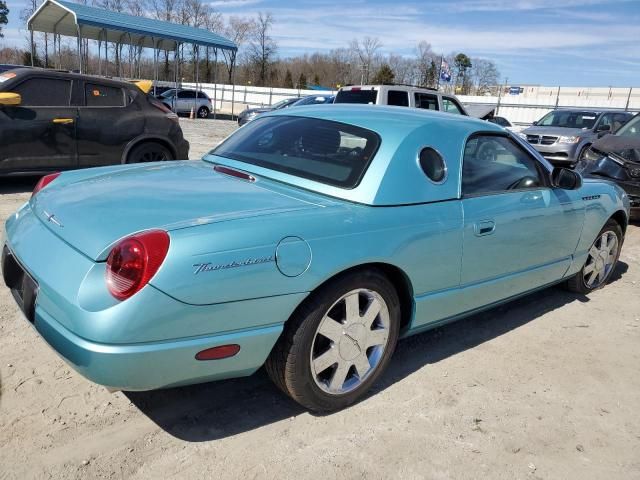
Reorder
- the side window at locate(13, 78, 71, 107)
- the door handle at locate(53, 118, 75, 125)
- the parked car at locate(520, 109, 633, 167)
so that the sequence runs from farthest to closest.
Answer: the parked car at locate(520, 109, 633, 167) → the door handle at locate(53, 118, 75, 125) → the side window at locate(13, 78, 71, 107)

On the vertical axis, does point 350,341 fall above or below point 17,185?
above

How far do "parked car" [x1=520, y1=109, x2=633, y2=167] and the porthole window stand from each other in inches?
407

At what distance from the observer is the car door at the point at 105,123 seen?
23.8ft

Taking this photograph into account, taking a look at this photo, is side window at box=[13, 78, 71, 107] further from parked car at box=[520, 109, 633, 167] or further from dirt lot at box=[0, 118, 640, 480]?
parked car at box=[520, 109, 633, 167]

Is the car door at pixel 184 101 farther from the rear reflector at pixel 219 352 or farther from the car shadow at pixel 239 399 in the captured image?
the rear reflector at pixel 219 352

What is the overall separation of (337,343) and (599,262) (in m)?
3.27

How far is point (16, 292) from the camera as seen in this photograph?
272 centimetres

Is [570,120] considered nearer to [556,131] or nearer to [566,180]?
[556,131]

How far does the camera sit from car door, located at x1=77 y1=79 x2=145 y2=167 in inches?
286

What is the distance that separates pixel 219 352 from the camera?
233 cm

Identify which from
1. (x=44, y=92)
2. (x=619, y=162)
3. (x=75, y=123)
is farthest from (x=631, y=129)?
(x=44, y=92)

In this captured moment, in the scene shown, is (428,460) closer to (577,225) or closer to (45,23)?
(577,225)

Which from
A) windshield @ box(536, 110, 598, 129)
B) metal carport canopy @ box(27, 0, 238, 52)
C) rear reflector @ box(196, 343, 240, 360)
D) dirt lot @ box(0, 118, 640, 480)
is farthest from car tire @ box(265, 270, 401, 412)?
metal carport canopy @ box(27, 0, 238, 52)

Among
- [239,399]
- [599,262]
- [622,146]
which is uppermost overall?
[622,146]
